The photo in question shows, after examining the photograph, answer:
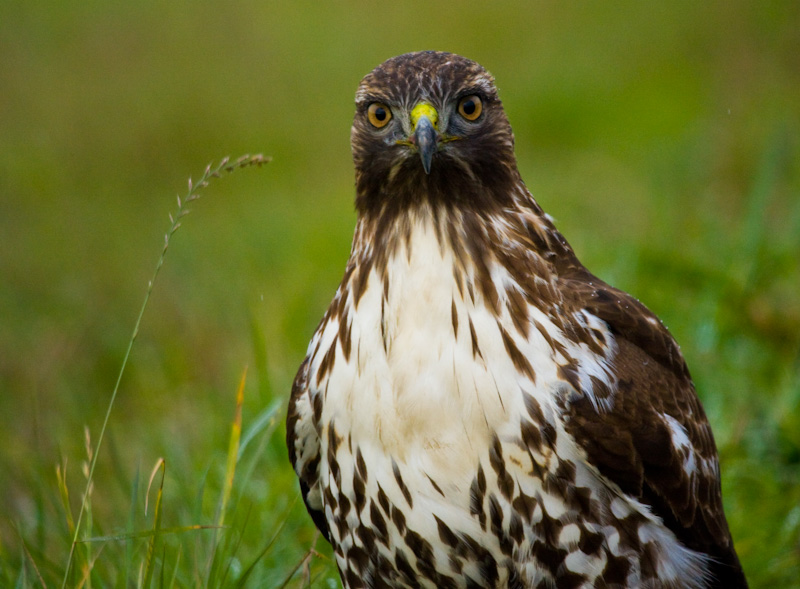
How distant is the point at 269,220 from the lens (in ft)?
32.8

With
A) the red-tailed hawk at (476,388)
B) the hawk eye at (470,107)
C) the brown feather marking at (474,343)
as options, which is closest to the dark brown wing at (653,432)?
the red-tailed hawk at (476,388)

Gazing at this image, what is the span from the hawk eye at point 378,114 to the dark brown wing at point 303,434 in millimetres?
763

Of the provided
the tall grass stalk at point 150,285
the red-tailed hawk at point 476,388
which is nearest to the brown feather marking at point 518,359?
the red-tailed hawk at point 476,388

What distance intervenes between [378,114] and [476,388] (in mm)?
853

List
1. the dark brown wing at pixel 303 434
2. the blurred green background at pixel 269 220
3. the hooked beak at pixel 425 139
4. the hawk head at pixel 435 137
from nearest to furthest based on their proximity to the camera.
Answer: the hooked beak at pixel 425 139
the hawk head at pixel 435 137
the dark brown wing at pixel 303 434
the blurred green background at pixel 269 220

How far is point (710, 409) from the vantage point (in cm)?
479

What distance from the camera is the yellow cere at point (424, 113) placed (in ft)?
9.53

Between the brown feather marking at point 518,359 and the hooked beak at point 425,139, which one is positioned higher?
the hooked beak at point 425,139

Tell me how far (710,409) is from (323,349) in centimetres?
237

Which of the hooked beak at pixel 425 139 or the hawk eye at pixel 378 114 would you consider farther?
the hawk eye at pixel 378 114

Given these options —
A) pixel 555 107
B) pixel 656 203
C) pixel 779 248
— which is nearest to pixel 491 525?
pixel 779 248

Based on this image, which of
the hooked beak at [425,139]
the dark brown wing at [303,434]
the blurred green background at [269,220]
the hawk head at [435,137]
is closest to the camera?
the hooked beak at [425,139]

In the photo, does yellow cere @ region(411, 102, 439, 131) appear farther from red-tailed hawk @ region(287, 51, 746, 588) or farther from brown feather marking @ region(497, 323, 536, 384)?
brown feather marking @ region(497, 323, 536, 384)

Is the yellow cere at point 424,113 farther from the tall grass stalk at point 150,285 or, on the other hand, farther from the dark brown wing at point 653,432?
the dark brown wing at point 653,432
